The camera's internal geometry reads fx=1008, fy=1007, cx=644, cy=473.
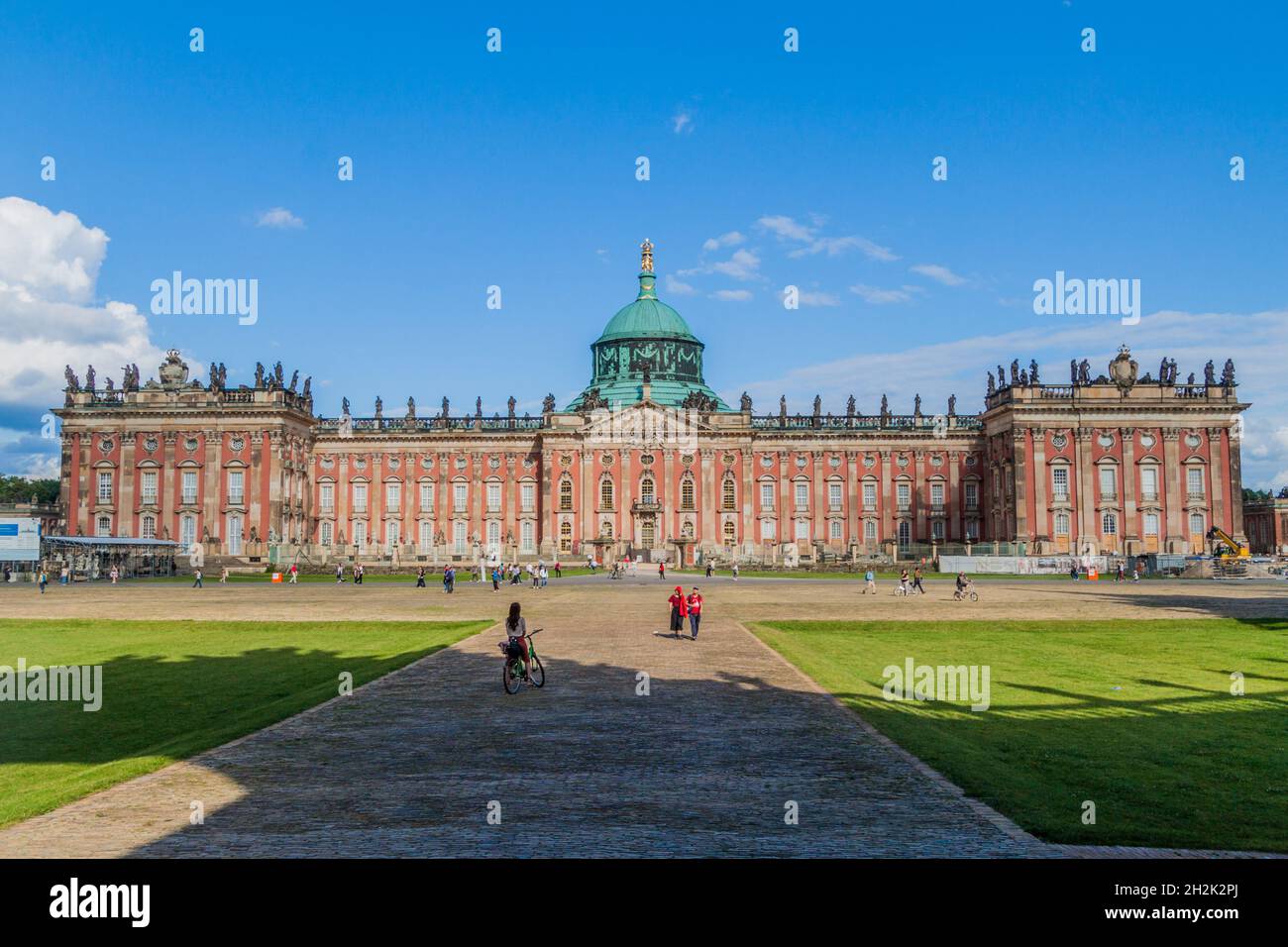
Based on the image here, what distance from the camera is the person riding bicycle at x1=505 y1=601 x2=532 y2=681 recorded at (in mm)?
17766

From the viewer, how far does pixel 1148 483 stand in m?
84.1

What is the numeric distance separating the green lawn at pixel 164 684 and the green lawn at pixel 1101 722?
9.52 meters

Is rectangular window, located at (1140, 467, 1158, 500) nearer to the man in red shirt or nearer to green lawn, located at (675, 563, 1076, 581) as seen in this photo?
green lawn, located at (675, 563, 1076, 581)

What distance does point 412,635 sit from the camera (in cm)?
2886

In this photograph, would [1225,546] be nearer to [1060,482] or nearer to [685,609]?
[1060,482]

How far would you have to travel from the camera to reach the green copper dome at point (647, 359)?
3898 inches

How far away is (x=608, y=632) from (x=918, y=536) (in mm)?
69654

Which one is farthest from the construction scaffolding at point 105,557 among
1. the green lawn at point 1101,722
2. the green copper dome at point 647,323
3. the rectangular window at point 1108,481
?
the rectangular window at point 1108,481

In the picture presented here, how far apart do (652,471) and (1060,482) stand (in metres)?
34.8
